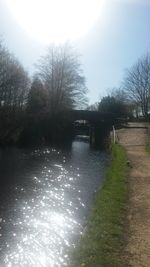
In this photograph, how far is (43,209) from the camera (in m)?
17.6

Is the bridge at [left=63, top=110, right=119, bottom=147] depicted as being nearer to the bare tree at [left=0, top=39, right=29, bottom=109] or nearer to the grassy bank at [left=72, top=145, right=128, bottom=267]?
the bare tree at [left=0, top=39, right=29, bottom=109]

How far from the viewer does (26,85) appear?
69.2 meters

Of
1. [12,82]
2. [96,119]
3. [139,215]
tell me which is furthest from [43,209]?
[96,119]

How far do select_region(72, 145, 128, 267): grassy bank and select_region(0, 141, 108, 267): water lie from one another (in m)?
0.45

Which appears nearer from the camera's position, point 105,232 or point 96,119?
point 105,232

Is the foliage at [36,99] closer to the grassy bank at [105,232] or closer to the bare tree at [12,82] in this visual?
the bare tree at [12,82]

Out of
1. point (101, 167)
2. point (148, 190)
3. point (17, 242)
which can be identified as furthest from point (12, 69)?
point (17, 242)

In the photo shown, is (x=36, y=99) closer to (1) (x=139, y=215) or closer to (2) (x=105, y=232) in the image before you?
(1) (x=139, y=215)

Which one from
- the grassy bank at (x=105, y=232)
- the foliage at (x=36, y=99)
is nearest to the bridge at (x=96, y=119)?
the foliage at (x=36, y=99)

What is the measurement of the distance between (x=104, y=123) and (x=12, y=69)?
2184 centimetres

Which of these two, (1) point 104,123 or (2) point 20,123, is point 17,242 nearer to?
(2) point 20,123

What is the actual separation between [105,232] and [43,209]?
15.2ft

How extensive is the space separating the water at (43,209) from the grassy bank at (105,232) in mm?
448

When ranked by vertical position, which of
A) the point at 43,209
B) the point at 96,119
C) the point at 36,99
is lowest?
the point at 43,209
